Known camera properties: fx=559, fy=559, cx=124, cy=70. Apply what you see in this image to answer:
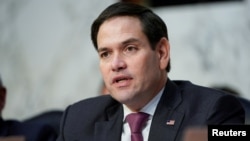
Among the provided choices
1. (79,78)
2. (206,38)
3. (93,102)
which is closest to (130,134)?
(93,102)

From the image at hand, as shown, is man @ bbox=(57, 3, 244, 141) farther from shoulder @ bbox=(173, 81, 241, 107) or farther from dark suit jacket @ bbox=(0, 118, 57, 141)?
dark suit jacket @ bbox=(0, 118, 57, 141)

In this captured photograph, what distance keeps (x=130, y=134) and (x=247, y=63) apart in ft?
7.65

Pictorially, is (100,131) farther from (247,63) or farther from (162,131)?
(247,63)

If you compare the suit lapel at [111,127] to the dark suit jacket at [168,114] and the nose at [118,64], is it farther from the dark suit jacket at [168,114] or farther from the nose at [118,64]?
the nose at [118,64]

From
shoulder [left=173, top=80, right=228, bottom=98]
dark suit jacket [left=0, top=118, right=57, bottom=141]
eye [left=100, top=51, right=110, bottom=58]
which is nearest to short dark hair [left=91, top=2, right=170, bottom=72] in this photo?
eye [left=100, top=51, right=110, bottom=58]

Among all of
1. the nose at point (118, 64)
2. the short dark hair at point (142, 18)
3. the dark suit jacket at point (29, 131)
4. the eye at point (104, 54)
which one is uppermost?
the short dark hair at point (142, 18)

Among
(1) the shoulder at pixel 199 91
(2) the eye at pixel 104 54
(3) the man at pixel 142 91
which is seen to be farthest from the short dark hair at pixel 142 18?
(1) the shoulder at pixel 199 91

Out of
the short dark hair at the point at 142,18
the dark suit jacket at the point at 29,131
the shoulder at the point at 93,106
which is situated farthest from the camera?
the dark suit jacket at the point at 29,131

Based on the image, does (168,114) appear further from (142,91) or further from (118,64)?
(118,64)

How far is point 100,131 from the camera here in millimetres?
2227

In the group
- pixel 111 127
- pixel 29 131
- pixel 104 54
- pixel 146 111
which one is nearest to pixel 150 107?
pixel 146 111

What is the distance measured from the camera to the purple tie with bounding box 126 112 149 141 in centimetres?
208

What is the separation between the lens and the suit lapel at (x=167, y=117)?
2074 millimetres

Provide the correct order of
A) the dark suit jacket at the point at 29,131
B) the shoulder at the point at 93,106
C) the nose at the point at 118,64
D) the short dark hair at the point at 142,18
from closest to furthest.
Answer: the nose at the point at 118,64
the short dark hair at the point at 142,18
the shoulder at the point at 93,106
the dark suit jacket at the point at 29,131
